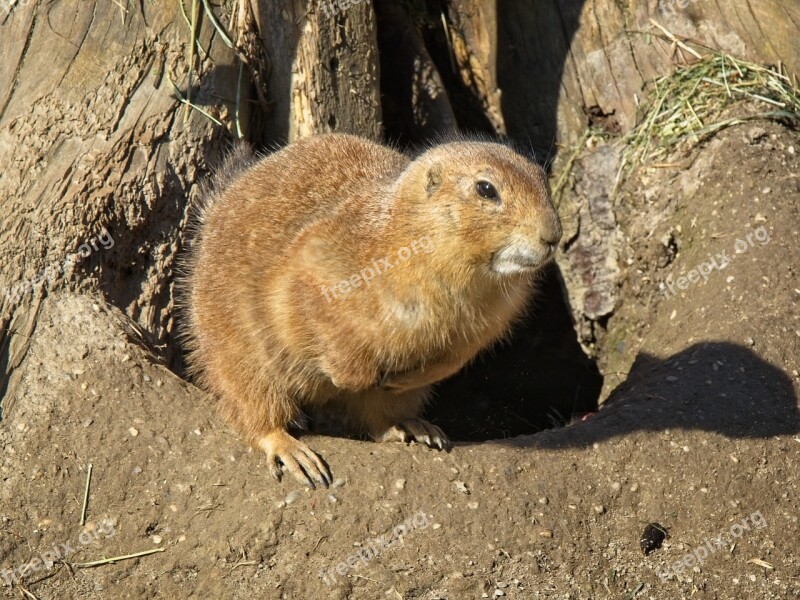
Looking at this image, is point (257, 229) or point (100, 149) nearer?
point (257, 229)

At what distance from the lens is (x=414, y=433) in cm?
568

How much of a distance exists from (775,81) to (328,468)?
4703mm

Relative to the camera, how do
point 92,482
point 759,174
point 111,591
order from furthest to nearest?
1. point 759,174
2. point 92,482
3. point 111,591

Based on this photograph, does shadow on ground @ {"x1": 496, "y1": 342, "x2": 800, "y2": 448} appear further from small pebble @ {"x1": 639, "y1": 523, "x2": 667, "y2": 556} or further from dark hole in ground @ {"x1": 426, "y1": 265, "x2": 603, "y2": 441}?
dark hole in ground @ {"x1": 426, "y1": 265, "x2": 603, "y2": 441}

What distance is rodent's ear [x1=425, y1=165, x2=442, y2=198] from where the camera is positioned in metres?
4.70

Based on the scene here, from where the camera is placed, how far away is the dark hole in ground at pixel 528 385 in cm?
786

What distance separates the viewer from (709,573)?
16.1 ft

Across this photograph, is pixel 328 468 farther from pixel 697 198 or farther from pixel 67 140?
pixel 697 198

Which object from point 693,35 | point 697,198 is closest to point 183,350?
point 697,198
